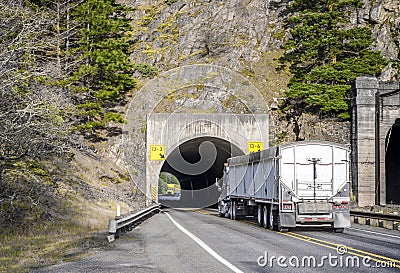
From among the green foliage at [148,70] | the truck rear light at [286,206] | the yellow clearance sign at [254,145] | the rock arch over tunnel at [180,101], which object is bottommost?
the truck rear light at [286,206]

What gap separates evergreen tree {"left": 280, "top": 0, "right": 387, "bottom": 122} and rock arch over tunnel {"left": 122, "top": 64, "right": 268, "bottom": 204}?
A: 4.08 meters

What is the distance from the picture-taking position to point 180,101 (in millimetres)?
48281

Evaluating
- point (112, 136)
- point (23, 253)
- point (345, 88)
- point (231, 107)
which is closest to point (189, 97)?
point (231, 107)

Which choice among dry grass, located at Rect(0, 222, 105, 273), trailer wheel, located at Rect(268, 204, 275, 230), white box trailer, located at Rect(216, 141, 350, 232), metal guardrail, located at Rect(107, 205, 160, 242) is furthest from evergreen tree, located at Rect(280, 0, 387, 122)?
dry grass, located at Rect(0, 222, 105, 273)

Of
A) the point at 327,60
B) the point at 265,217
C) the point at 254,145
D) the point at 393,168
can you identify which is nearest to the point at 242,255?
the point at 265,217

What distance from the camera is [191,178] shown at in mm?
69125

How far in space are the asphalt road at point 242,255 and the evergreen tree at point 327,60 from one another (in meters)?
25.6

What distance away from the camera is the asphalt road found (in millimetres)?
10781

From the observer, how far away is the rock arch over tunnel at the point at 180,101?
43169 millimetres

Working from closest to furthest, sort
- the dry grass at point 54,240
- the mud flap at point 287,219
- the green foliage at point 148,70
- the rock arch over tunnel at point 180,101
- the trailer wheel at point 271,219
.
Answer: the dry grass at point 54,240 < the mud flap at point 287,219 < the trailer wheel at point 271,219 < the rock arch over tunnel at point 180,101 < the green foliage at point 148,70

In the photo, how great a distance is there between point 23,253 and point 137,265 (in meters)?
4.52

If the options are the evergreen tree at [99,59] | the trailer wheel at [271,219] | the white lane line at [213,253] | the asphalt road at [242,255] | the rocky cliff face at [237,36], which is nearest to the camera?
the white lane line at [213,253]

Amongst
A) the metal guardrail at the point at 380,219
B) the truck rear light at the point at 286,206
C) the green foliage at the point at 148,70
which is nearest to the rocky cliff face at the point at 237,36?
the green foliage at the point at 148,70

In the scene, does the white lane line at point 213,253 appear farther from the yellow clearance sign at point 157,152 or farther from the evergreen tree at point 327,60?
the evergreen tree at point 327,60
